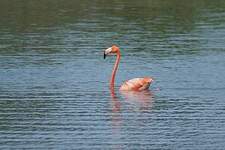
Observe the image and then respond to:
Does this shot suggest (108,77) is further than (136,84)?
Yes

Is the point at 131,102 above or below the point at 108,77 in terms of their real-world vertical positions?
above

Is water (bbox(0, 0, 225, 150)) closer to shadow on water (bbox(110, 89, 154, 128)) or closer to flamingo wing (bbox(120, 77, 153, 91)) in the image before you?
shadow on water (bbox(110, 89, 154, 128))

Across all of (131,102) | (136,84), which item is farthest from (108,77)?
(131,102)

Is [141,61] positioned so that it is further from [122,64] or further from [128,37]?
[128,37]

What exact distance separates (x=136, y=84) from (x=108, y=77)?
82.3 inches

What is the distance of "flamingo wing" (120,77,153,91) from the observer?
92.3ft

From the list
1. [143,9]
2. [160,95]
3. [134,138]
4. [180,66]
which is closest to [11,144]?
[134,138]

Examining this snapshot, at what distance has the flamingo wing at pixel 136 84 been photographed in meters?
28.1

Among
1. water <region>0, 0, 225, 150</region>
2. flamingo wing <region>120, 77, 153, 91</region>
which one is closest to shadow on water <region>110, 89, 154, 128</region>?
water <region>0, 0, 225, 150</region>

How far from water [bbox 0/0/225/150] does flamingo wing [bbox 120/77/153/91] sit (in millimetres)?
241

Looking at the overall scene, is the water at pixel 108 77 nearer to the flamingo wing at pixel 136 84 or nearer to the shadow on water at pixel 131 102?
the shadow on water at pixel 131 102

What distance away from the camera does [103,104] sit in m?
26.2

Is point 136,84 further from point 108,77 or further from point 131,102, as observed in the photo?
point 108,77

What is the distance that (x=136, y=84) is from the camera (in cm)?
2823
